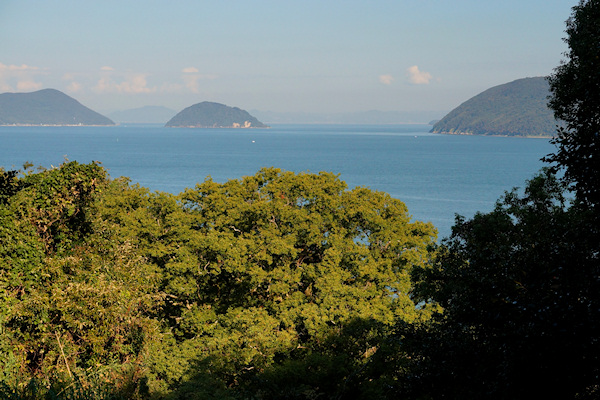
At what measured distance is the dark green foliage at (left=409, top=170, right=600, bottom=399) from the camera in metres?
7.32

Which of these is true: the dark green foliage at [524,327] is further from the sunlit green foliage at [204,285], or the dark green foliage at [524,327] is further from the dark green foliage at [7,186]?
the dark green foliage at [7,186]

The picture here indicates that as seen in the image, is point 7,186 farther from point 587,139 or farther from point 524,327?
point 587,139

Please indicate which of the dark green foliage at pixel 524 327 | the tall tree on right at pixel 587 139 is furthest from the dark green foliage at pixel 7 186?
the tall tree on right at pixel 587 139

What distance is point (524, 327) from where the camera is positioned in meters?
7.75

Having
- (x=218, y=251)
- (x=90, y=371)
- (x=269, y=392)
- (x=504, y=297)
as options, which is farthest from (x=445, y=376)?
(x=218, y=251)

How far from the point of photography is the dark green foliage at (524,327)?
7320mm

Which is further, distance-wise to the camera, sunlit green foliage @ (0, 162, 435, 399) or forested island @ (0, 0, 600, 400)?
sunlit green foliage @ (0, 162, 435, 399)

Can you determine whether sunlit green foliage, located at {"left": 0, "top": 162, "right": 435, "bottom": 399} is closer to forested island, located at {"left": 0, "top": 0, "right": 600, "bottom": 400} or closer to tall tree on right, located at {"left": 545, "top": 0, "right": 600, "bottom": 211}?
forested island, located at {"left": 0, "top": 0, "right": 600, "bottom": 400}

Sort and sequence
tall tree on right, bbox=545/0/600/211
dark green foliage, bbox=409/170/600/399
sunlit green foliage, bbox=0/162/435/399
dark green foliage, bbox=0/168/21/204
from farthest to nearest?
1. dark green foliage, bbox=0/168/21/204
2. sunlit green foliage, bbox=0/162/435/399
3. tall tree on right, bbox=545/0/600/211
4. dark green foliage, bbox=409/170/600/399

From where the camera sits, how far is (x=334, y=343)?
55.8 ft

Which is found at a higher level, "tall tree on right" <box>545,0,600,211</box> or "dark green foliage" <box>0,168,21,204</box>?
"tall tree on right" <box>545,0,600,211</box>

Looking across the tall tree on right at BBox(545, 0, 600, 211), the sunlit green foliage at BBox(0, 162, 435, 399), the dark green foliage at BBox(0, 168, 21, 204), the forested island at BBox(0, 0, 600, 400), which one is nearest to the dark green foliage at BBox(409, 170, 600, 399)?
the forested island at BBox(0, 0, 600, 400)

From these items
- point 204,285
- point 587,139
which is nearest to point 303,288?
point 204,285

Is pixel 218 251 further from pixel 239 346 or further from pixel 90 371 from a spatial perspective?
pixel 90 371
